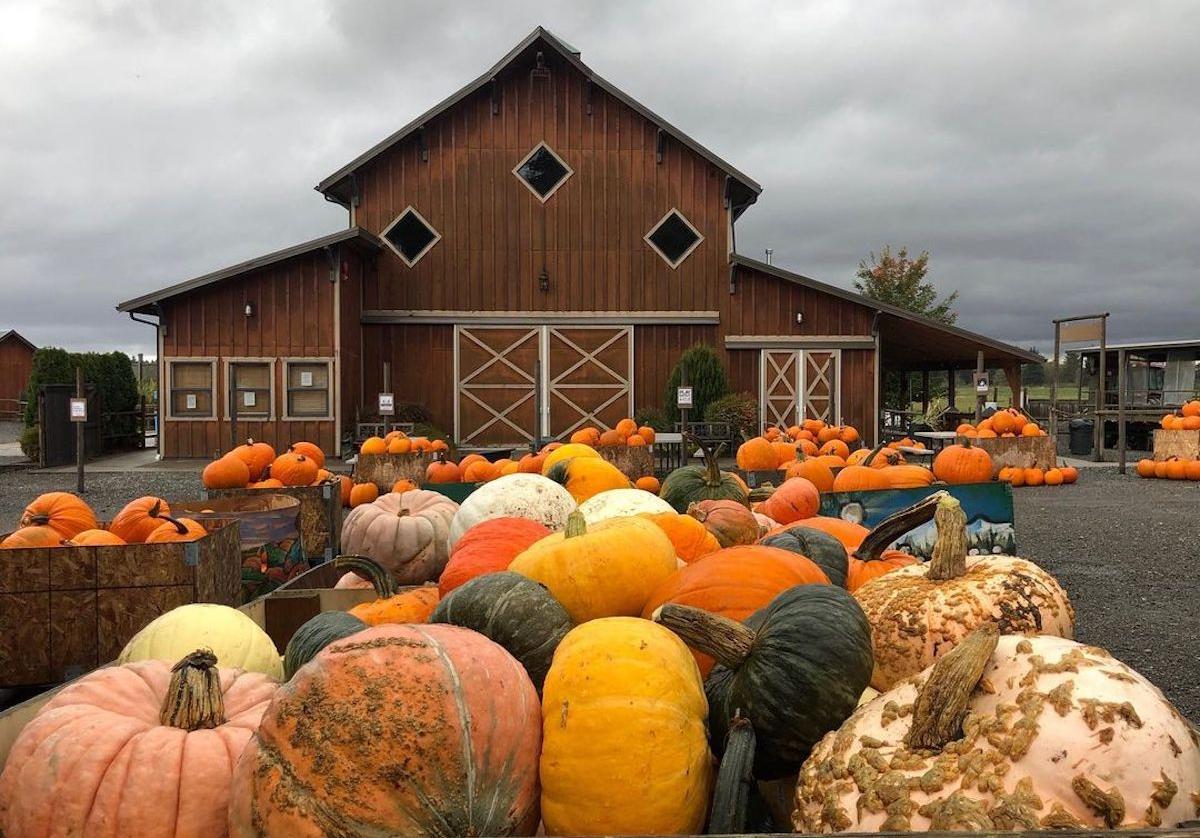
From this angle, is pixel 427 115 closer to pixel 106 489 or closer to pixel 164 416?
pixel 164 416

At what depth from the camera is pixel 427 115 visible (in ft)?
61.4

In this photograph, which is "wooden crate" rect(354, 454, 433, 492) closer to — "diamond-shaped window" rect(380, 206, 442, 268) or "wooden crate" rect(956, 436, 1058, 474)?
"diamond-shaped window" rect(380, 206, 442, 268)

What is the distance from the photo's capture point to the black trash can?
22.6 metres

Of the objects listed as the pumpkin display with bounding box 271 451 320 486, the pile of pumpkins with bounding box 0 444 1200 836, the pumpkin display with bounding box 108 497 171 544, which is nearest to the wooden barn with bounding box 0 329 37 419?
the pumpkin display with bounding box 271 451 320 486

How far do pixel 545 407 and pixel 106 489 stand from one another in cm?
893

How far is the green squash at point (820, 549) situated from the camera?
2926mm

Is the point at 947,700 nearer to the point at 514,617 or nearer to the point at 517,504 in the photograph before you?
the point at 514,617

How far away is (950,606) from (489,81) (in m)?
18.9

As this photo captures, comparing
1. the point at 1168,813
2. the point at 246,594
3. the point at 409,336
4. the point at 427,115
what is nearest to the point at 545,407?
the point at 409,336

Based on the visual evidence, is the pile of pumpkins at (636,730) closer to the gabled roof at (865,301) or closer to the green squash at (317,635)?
the green squash at (317,635)

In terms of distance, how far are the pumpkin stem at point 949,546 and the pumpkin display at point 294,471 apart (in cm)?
699

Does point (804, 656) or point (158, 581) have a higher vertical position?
point (804, 656)

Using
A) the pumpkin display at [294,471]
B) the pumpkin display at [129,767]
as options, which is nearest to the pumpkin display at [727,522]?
the pumpkin display at [129,767]

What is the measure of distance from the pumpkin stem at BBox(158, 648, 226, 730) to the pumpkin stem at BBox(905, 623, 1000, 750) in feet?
4.81
